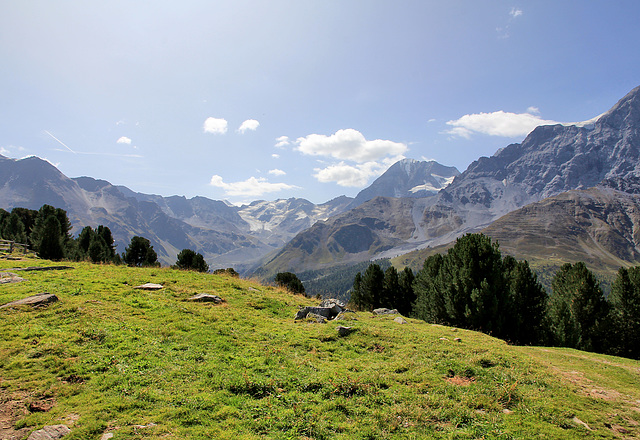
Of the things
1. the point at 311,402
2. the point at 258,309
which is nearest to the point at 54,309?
the point at 258,309

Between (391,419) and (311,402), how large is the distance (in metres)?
2.70

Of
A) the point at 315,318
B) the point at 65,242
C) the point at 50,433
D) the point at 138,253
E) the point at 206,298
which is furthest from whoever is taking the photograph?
the point at 138,253

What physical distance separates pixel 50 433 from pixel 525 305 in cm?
4598

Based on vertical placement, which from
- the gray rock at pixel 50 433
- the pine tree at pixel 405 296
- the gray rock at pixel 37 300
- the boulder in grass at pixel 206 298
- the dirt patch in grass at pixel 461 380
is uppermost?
the gray rock at pixel 37 300

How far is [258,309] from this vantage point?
21.9 meters

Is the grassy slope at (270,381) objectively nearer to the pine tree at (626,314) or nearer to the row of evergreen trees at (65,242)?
the pine tree at (626,314)

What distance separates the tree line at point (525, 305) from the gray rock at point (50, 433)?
3030cm

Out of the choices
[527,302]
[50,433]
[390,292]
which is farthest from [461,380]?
[390,292]

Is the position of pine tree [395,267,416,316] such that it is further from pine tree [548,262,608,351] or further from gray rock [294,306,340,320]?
gray rock [294,306,340,320]

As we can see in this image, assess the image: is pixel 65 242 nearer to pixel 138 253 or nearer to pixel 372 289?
pixel 138 253

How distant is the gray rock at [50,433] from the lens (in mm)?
7234

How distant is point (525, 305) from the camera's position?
38.3m

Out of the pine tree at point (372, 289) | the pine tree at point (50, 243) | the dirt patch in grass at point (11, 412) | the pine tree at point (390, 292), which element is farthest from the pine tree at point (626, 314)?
the pine tree at point (50, 243)

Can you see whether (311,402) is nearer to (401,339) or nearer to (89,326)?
(401,339)
